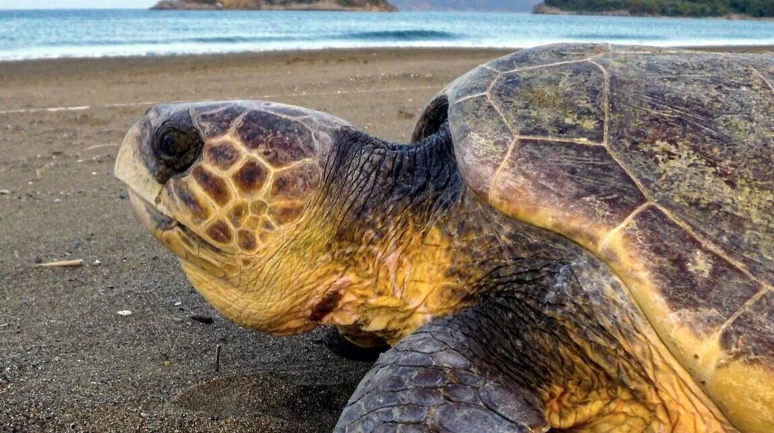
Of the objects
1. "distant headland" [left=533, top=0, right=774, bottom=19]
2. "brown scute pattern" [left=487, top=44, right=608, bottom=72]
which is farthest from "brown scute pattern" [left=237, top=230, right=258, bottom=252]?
"distant headland" [left=533, top=0, right=774, bottom=19]

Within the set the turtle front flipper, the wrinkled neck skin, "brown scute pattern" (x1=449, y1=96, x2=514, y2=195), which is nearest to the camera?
the turtle front flipper

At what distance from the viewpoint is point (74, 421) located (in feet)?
5.14

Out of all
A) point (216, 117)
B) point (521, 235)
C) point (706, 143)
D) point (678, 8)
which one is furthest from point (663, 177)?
point (678, 8)

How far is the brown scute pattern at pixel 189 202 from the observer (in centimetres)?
170

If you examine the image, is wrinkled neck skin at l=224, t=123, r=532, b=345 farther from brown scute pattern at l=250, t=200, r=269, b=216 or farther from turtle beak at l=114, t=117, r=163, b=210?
turtle beak at l=114, t=117, r=163, b=210

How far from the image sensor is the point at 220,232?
169cm

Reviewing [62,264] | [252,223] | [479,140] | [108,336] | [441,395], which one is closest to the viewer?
[441,395]

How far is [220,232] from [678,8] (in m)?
70.0

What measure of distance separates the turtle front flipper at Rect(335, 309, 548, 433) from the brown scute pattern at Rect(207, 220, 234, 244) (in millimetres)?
563

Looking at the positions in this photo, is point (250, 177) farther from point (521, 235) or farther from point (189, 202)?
point (521, 235)

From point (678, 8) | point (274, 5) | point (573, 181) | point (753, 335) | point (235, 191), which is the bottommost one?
point (274, 5)

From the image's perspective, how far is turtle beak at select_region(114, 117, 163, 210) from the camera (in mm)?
1801

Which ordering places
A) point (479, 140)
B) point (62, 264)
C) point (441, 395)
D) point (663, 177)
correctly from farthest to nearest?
1. point (62, 264)
2. point (479, 140)
3. point (663, 177)
4. point (441, 395)

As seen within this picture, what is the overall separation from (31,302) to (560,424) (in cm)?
193
